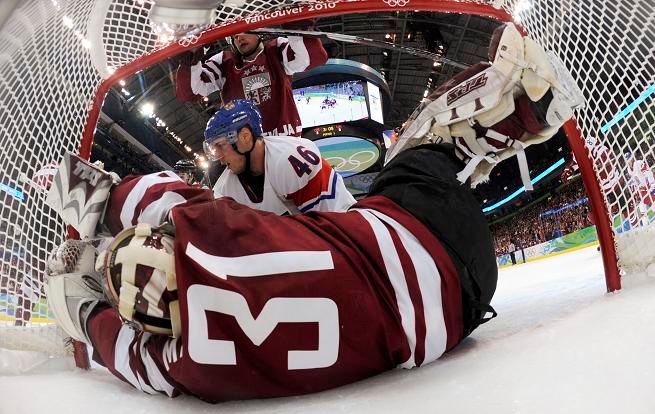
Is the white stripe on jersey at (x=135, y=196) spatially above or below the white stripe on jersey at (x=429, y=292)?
above

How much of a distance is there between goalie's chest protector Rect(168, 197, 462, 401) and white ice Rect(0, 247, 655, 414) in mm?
42

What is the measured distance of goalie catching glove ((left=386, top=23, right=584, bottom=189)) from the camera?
0.76 m

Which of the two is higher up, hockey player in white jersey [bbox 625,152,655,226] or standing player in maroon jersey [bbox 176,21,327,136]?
standing player in maroon jersey [bbox 176,21,327,136]

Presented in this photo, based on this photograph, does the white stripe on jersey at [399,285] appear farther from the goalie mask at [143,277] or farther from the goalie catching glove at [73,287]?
the goalie catching glove at [73,287]

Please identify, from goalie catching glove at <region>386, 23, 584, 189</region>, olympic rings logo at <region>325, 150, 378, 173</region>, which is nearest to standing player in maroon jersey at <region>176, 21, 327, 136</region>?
goalie catching glove at <region>386, 23, 584, 189</region>

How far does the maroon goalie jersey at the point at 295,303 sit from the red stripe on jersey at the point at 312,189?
421mm

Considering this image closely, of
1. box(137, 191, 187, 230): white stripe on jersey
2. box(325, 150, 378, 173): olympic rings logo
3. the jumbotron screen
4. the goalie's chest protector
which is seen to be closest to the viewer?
the goalie's chest protector

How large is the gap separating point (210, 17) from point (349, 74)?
4453mm

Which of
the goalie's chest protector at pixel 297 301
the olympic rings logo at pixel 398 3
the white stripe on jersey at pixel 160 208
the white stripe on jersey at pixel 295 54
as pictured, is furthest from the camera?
the white stripe on jersey at pixel 295 54

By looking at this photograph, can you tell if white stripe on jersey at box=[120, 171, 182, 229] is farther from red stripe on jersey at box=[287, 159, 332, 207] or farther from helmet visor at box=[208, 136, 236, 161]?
red stripe on jersey at box=[287, 159, 332, 207]

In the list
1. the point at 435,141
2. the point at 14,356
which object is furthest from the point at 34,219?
the point at 435,141

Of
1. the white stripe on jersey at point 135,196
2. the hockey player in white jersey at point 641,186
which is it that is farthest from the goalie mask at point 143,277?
the hockey player in white jersey at point 641,186

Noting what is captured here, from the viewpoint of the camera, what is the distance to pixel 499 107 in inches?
33.8

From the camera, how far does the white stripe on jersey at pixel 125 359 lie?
0.71 m
